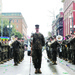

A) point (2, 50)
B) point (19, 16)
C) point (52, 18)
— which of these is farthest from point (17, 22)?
point (2, 50)

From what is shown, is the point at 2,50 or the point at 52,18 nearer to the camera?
the point at 2,50

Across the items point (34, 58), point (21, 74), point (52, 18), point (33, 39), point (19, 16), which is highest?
point (19, 16)

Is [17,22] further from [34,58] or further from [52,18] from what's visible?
[34,58]

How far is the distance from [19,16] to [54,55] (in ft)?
329

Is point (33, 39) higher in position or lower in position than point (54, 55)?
higher

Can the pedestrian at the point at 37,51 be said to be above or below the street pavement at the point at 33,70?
above

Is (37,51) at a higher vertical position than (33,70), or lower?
higher

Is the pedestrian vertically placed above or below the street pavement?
above

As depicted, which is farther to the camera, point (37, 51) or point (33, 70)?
point (33, 70)

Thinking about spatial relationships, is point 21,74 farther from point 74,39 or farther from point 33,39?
point 74,39

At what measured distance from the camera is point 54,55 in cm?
1173

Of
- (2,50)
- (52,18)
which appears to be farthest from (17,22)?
(2,50)

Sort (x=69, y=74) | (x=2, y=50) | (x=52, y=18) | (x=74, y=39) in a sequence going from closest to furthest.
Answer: (x=69, y=74), (x=74, y=39), (x=2, y=50), (x=52, y=18)

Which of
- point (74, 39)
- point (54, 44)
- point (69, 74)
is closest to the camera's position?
point (69, 74)
